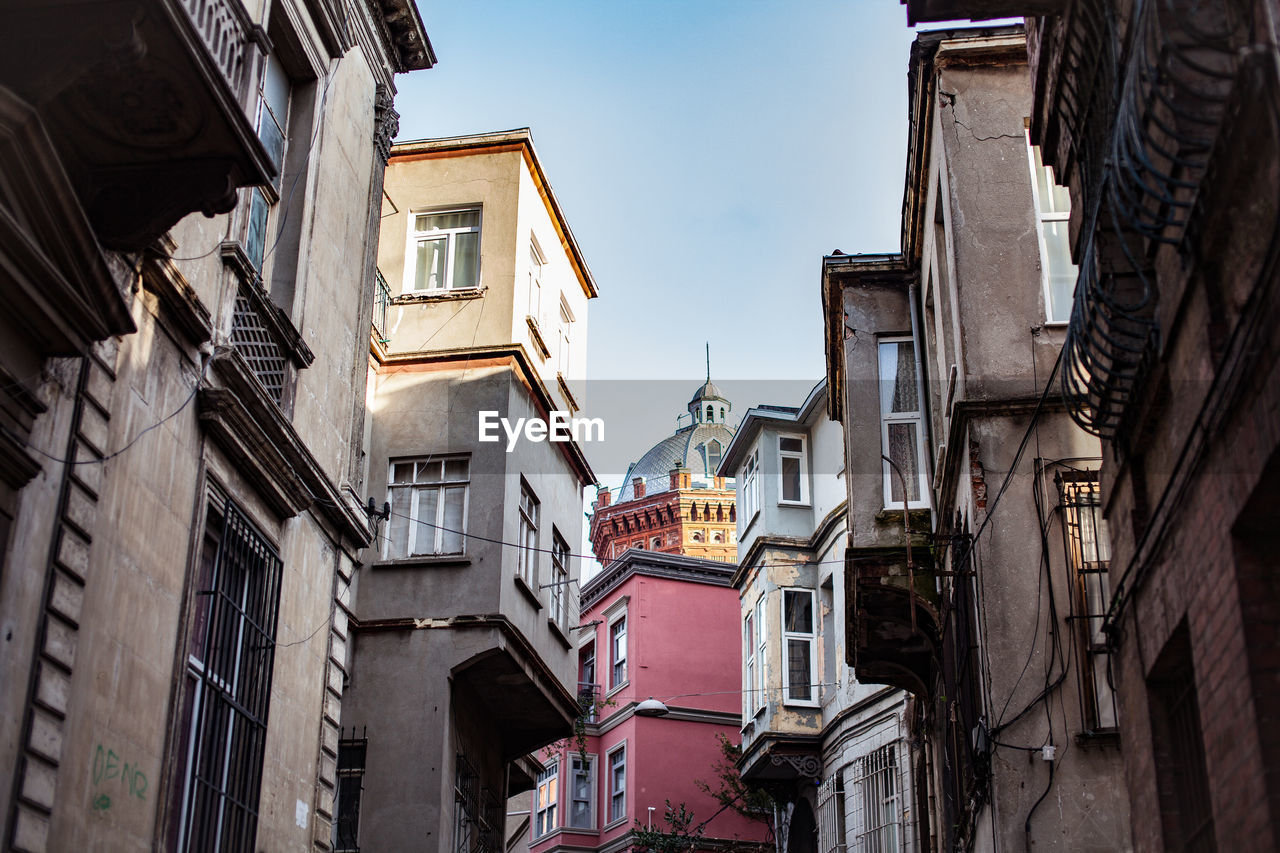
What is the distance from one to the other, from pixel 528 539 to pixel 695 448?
70200 millimetres

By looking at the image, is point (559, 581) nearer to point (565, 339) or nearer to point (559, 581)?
point (559, 581)

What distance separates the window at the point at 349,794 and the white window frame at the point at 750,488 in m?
15.2

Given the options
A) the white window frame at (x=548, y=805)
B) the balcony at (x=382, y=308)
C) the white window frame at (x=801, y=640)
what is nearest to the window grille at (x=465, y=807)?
the balcony at (x=382, y=308)

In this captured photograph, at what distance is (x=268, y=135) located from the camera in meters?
12.0

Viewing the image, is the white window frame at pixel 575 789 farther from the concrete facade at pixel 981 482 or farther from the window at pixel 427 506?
the concrete facade at pixel 981 482

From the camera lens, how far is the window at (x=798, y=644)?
29.8m

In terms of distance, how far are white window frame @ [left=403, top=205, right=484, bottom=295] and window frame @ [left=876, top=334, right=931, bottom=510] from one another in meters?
5.84

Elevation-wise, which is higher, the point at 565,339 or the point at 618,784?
the point at 565,339

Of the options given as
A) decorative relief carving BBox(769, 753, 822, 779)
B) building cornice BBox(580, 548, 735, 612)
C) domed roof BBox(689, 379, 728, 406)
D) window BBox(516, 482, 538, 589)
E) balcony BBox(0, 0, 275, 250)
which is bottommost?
balcony BBox(0, 0, 275, 250)

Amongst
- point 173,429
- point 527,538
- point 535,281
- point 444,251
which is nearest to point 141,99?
point 173,429

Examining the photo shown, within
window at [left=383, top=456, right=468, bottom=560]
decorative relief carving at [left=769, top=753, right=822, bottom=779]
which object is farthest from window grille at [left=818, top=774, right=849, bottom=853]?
window at [left=383, top=456, right=468, bottom=560]

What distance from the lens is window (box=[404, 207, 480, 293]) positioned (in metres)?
20.4

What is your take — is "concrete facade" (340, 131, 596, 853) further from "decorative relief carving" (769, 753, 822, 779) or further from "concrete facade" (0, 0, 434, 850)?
"decorative relief carving" (769, 753, 822, 779)

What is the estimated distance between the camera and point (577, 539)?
22.8 meters
